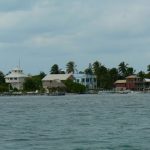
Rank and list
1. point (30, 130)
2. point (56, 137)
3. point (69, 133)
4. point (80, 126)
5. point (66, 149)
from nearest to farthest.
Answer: point (66, 149) → point (56, 137) → point (69, 133) → point (30, 130) → point (80, 126)

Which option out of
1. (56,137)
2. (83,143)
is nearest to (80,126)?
(56,137)

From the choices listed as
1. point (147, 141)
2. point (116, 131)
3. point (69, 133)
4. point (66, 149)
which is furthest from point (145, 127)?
point (66, 149)

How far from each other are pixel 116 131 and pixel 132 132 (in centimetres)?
139

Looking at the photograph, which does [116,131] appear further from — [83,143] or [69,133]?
[83,143]

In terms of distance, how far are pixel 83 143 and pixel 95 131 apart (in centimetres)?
721

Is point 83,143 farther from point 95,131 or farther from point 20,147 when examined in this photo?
point 95,131

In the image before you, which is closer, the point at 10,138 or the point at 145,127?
the point at 10,138

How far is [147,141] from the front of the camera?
119 ft

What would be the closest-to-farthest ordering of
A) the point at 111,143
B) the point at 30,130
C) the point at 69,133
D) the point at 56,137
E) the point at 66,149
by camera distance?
the point at 66,149
the point at 111,143
the point at 56,137
the point at 69,133
the point at 30,130

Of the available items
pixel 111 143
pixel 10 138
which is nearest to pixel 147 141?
pixel 111 143

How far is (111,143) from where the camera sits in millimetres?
35781

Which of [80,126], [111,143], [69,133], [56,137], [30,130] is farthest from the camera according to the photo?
[80,126]

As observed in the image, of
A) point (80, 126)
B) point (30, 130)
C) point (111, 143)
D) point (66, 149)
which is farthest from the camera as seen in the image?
point (80, 126)

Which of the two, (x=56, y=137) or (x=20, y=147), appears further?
(x=56, y=137)
